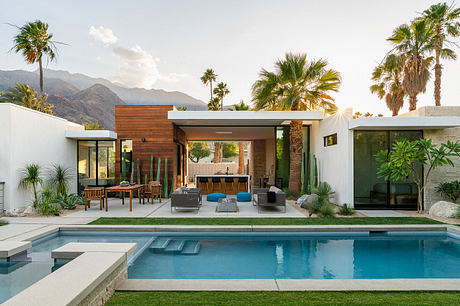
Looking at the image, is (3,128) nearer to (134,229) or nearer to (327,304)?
(134,229)

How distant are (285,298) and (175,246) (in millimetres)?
3181

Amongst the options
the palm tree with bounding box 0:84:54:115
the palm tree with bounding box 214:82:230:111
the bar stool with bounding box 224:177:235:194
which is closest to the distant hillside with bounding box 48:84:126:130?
Answer: the palm tree with bounding box 0:84:54:115

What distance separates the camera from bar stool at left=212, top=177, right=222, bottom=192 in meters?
12.6

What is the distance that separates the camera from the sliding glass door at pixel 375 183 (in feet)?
→ 29.9

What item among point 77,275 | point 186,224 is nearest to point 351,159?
point 186,224

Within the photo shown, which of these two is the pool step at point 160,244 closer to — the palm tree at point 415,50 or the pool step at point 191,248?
the pool step at point 191,248

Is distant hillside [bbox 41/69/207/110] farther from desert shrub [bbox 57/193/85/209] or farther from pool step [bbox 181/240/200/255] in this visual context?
pool step [bbox 181/240/200/255]

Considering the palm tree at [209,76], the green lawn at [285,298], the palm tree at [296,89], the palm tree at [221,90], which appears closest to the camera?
the green lawn at [285,298]

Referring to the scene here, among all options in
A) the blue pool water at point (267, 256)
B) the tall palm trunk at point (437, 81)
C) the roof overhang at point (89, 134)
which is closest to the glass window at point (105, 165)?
the roof overhang at point (89, 134)

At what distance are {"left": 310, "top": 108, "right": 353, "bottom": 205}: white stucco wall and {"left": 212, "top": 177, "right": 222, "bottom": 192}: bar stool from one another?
15.5 ft

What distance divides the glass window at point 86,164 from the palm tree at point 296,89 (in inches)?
Answer: 315

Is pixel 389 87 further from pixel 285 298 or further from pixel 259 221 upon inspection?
pixel 285 298

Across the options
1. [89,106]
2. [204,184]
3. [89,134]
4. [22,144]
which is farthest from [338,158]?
[89,106]

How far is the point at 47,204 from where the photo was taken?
Result: 8.11 m
